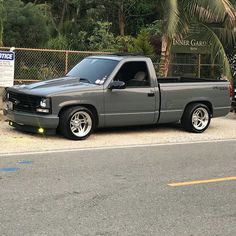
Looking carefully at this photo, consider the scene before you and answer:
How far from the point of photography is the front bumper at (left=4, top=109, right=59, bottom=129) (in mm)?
10797

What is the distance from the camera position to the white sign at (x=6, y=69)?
538 inches

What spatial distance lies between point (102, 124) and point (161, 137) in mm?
1442

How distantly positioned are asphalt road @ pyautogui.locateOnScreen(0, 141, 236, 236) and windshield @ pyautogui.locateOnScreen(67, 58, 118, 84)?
224cm

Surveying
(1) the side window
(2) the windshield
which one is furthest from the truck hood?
(1) the side window

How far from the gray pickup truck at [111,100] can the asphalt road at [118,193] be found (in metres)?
1.34

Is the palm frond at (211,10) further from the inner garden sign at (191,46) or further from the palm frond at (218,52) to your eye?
the inner garden sign at (191,46)

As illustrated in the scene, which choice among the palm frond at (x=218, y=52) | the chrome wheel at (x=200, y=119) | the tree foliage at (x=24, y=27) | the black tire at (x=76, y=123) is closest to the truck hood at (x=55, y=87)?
the black tire at (x=76, y=123)

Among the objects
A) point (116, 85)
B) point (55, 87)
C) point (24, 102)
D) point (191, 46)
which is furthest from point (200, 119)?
point (191, 46)

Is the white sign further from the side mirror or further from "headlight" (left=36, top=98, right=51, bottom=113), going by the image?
the side mirror

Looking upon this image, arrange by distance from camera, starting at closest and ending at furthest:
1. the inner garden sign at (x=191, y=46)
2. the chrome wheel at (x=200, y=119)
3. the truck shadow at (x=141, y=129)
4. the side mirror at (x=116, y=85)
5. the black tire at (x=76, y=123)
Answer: the black tire at (x=76, y=123) → the side mirror at (x=116, y=85) → the truck shadow at (x=141, y=129) → the chrome wheel at (x=200, y=119) → the inner garden sign at (x=191, y=46)

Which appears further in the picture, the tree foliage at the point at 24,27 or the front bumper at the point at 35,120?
the tree foliage at the point at 24,27

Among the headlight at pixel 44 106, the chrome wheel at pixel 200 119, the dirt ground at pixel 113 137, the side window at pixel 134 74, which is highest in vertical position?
the side window at pixel 134 74

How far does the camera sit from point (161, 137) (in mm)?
12055

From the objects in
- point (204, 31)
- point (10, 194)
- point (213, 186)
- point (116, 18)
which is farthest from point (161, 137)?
point (116, 18)
